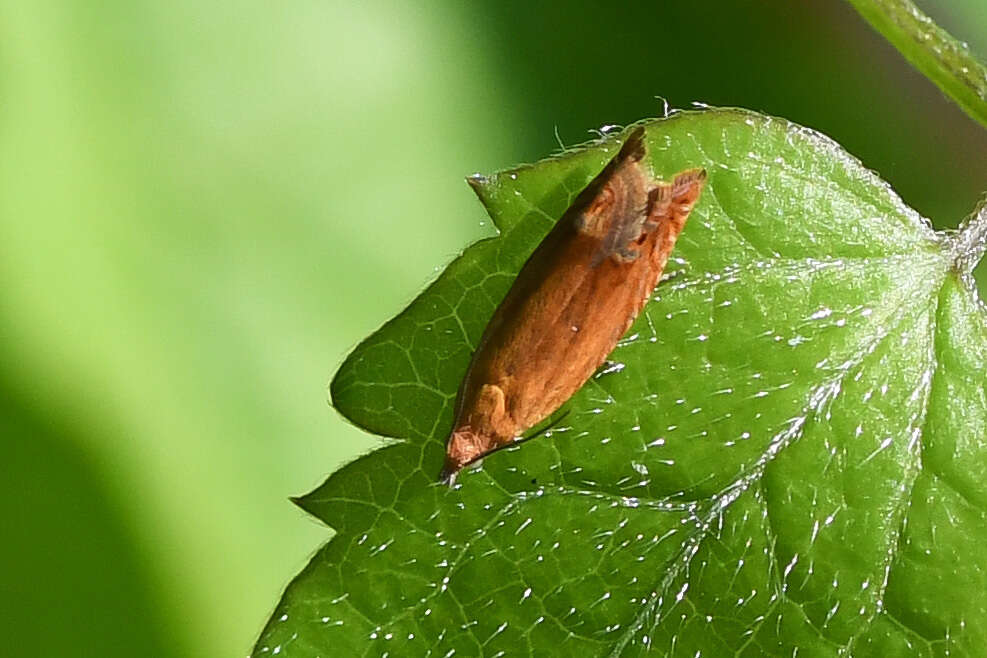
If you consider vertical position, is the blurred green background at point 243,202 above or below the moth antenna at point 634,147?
below

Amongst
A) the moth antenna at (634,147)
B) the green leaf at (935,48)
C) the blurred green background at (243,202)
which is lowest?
the blurred green background at (243,202)

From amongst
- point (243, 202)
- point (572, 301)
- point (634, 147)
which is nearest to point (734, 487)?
point (572, 301)

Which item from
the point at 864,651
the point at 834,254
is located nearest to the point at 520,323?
the point at 834,254

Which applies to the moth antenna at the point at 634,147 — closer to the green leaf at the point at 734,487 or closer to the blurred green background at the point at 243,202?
the green leaf at the point at 734,487

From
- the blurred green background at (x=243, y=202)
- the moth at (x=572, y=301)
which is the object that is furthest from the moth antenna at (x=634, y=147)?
the blurred green background at (x=243, y=202)

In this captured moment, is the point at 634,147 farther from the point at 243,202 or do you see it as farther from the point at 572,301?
the point at 243,202

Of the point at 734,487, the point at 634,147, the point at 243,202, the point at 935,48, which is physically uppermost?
the point at 935,48
